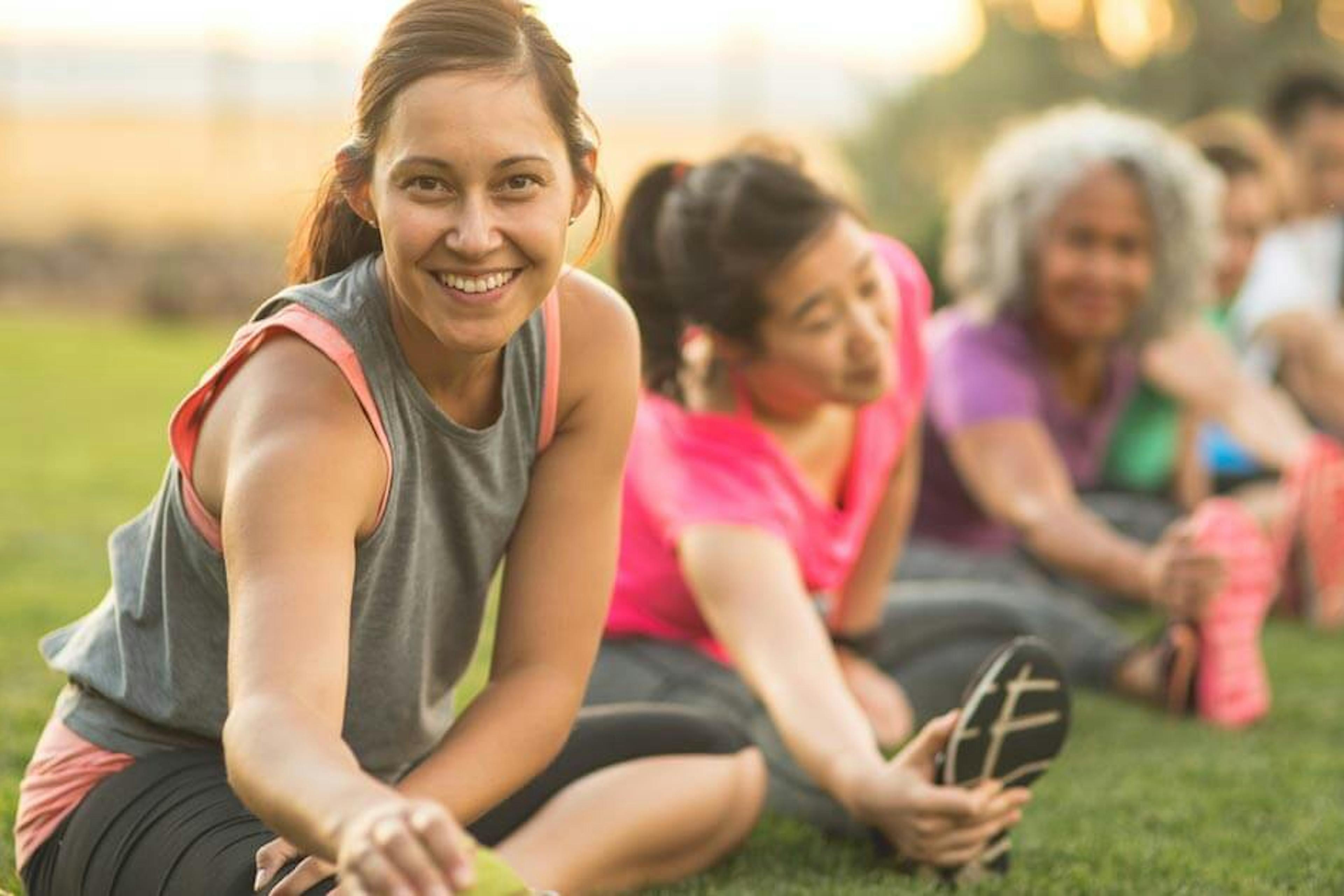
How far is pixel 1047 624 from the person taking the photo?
12.9 feet

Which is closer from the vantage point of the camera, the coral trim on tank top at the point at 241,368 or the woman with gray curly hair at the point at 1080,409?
the coral trim on tank top at the point at 241,368

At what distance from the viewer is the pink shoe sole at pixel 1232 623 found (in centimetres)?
365

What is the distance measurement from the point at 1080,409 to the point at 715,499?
5.82 feet

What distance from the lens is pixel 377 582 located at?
2088mm

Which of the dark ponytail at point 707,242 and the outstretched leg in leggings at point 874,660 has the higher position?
the dark ponytail at point 707,242

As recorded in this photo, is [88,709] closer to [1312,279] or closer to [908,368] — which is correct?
[908,368]

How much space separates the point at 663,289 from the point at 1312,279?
133 inches

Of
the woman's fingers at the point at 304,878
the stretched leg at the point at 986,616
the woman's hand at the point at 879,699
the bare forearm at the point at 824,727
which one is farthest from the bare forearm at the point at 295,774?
the stretched leg at the point at 986,616

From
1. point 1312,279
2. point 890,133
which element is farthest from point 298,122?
point 1312,279

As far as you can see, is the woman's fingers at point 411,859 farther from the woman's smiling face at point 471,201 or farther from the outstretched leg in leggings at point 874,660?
the outstretched leg in leggings at point 874,660

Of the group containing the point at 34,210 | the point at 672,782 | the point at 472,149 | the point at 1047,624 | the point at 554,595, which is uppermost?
the point at 472,149

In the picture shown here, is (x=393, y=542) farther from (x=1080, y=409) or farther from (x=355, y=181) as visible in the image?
(x=1080, y=409)

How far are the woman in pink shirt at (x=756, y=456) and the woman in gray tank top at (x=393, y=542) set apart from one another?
42 cm

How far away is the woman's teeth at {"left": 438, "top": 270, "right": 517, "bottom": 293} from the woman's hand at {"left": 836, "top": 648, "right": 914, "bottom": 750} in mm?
1536
